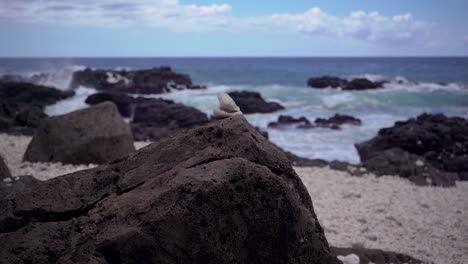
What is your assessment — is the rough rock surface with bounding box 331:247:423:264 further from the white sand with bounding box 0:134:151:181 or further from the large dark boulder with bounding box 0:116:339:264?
the white sand with bounding box 0:134:151:181

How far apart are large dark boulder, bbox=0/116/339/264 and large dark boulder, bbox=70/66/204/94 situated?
29.3m

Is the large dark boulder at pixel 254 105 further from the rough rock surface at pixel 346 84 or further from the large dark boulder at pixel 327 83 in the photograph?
the large dark boulder at pixel 327 83

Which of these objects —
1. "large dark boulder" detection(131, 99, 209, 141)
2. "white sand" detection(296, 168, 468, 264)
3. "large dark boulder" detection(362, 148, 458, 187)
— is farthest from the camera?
"large dark boulder" detection(131, 99, 209, 141)

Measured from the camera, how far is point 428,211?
7.47 m

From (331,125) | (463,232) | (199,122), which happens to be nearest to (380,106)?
(331,125)

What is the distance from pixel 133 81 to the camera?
34906mm

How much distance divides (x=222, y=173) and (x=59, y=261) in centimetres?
100

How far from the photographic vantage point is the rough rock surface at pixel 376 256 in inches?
198

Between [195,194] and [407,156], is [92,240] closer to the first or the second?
[195,194]

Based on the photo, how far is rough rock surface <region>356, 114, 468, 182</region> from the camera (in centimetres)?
1210

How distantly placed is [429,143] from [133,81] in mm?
25475

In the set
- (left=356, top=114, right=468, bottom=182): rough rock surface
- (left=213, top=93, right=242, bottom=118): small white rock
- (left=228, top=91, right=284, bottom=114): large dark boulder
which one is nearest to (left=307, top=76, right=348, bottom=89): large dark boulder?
(left=228, top=91, right=284, bottom=114): large dark boulder

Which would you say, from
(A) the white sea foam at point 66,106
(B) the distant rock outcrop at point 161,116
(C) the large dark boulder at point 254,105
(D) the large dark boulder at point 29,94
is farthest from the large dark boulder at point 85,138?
(C) the large dark boulder at point 254,105

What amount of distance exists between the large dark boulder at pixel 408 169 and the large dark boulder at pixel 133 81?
23029 millimetres
